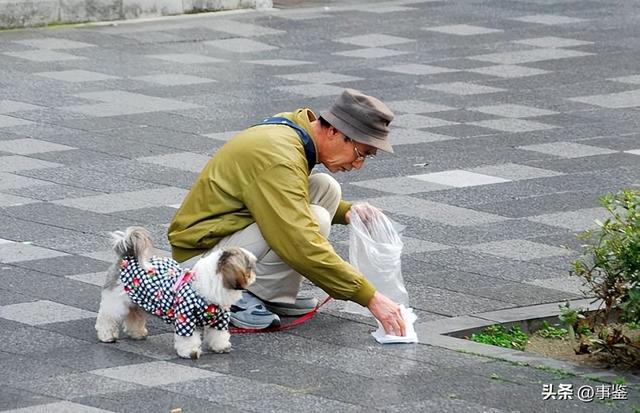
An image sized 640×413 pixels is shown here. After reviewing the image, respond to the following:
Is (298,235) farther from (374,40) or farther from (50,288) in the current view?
(374,40)

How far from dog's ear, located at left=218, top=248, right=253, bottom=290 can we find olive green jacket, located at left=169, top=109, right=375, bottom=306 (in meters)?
0.31

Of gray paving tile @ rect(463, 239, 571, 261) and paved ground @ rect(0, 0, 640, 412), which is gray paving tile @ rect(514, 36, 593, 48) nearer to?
paved ground @ rect(0, 0, 640, 412)

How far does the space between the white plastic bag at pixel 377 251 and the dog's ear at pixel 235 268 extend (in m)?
0.89

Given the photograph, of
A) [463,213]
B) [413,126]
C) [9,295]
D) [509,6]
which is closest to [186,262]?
[9,295]

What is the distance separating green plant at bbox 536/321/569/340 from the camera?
6258 mm

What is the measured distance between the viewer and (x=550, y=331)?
629 cm

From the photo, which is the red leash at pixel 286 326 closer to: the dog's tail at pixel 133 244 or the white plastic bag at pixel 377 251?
the white plastic bag at pixel 377 251

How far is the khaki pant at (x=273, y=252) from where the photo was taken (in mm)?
5910

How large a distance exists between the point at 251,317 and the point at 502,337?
1.13 m

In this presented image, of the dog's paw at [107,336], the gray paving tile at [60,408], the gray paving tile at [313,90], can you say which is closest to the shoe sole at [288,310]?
the dog's paw at [107,336]

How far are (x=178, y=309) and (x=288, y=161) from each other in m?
0.78

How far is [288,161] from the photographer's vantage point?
5.75 m

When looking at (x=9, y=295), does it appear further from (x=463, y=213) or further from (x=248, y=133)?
(x=463, y=213)

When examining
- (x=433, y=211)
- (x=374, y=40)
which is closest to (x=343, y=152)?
(x=433, y=211)
